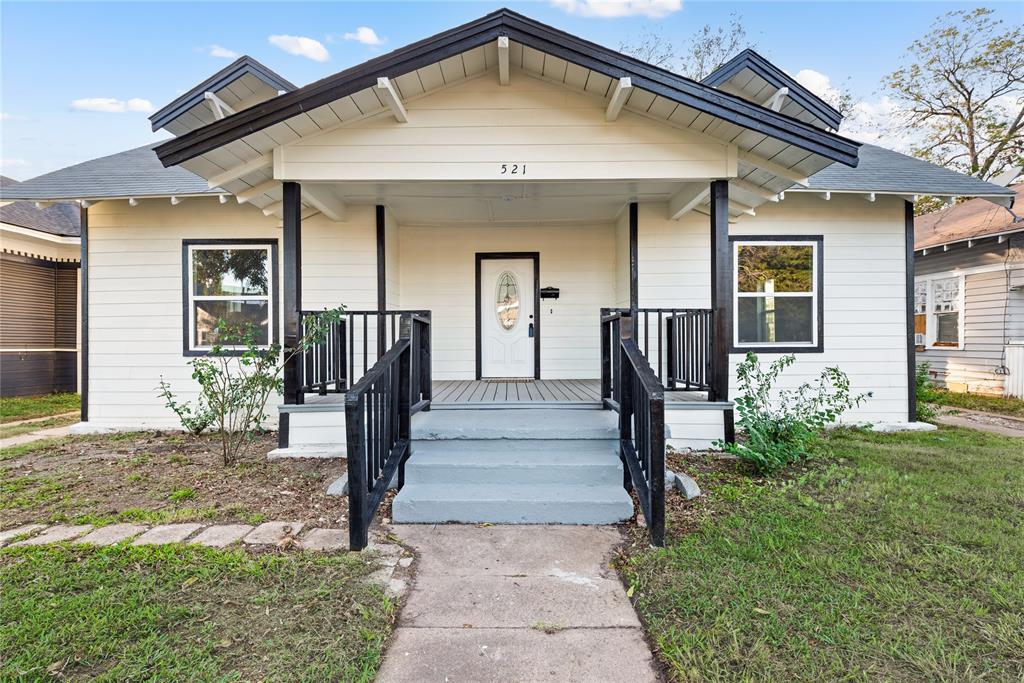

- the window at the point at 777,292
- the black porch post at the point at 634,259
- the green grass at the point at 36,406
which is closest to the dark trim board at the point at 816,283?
the window at the point at 777,292

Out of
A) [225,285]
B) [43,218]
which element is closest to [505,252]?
[225,285]

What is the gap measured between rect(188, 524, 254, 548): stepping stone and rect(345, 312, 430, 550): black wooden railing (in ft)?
2.39

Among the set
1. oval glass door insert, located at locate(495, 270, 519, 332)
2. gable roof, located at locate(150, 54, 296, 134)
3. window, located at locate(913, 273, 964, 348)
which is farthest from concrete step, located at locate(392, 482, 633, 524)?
window, located at locate(913, 273, 964, 348)

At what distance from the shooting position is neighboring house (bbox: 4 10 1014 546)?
3.87 meters

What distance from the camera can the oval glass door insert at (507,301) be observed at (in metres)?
7.12

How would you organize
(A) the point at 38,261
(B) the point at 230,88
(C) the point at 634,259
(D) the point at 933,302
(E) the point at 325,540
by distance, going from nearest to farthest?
1. (E) the point at 325,540
2. (B) the point at 230,88
3. (C) the point at 634,259
4. (A) the point at 38,261
5. (D) the point at 933,302

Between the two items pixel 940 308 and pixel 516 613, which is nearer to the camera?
pixel 516 613

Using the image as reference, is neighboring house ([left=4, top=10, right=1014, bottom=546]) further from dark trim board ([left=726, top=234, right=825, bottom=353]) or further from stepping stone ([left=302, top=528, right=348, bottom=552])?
stepping stone ([left=302, top=528, right=348, bottom=552])

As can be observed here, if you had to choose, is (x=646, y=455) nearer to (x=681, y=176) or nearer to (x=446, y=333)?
(x=681, y=176)

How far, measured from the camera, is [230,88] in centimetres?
580

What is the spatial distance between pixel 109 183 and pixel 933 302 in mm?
14360

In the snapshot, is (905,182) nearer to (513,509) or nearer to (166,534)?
(513,509)

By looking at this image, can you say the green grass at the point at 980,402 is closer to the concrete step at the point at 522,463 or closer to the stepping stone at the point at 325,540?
the concrete step at the point at 522,463

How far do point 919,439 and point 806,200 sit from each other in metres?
3.13
